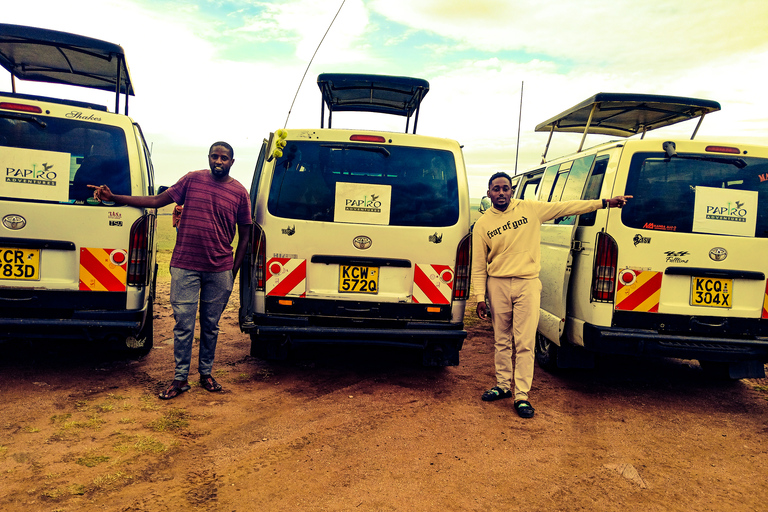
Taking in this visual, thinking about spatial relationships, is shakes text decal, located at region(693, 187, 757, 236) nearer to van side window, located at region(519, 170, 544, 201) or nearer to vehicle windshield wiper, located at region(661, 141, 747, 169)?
vehicle windshield wiper, located at region(661, 141, 747, 169)

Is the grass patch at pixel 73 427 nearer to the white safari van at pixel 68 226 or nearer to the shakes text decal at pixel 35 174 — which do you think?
the white safari van at pixel 68 226

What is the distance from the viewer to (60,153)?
4.09 meters

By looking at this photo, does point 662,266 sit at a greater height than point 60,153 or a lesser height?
lesser

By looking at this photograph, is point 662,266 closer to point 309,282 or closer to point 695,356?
point 695,356

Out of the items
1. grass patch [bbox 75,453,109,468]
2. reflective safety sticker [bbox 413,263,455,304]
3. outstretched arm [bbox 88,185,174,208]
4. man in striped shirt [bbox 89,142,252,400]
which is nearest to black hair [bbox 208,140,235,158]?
man in striped shirt [bbox 89,142,252,400]

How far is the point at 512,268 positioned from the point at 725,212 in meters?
1.82

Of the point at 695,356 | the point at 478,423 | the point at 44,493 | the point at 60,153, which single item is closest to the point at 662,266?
the point at 695,356

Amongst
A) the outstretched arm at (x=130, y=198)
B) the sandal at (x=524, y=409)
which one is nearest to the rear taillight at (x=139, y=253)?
the outstretched arm at (x=130, y=198)

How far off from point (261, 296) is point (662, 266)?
3.29 metres

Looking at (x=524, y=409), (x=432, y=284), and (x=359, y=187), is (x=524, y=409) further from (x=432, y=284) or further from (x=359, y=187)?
(x=359, y=187)

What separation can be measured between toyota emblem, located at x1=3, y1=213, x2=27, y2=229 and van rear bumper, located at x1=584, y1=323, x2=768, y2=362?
179 inches

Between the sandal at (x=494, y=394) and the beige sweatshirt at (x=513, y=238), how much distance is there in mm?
785

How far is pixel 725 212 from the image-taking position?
14.3 feet

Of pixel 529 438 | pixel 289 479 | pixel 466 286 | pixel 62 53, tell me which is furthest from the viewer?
pixel 62 53
